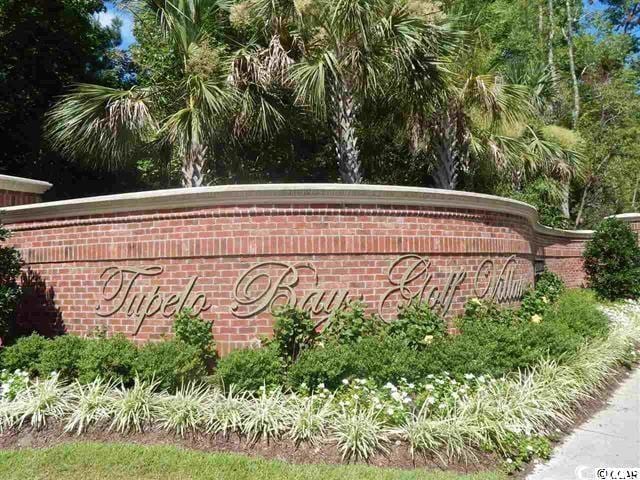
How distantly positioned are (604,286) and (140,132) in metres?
10.8

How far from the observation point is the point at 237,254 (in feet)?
19.3

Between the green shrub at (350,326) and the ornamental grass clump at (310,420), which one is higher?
the green shrub at (350,326)

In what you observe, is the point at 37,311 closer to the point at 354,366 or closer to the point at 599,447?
the point at 354,366

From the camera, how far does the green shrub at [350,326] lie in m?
5.87

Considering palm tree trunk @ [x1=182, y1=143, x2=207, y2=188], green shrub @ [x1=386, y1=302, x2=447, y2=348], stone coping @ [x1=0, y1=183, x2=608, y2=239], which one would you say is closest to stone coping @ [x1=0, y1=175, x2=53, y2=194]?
stone coping @ [x1=0, y1=183, x2=608, y2=239]

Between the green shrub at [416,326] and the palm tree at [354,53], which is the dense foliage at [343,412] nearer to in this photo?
the green shrub at [416,326]

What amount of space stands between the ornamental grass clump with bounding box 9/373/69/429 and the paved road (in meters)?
4.07

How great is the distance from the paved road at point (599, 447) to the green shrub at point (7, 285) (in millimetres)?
5649

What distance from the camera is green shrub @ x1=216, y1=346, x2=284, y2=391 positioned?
4.93 metres

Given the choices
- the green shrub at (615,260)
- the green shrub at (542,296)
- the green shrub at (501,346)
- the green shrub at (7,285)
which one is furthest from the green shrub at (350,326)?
the green shrub at (615,260)

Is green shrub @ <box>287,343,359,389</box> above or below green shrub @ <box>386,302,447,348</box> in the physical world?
below

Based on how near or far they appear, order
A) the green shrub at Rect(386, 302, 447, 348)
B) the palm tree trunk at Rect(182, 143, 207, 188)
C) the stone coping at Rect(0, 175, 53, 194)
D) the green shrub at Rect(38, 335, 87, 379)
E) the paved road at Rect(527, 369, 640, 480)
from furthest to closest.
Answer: the palm tree trunk at Rect(182, 143, 207, 188), the stone coping at Rect(0, 175, 53, 194), the green shrub at Rect(386, 302, 447, 348), the green shrub at Rect(38, 335, 87, 379), the paved road at Rect(527, 369, 640, 480)

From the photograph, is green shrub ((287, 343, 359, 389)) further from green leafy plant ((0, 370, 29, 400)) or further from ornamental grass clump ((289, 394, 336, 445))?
green leafy plant ((0, 370, 29, 400))

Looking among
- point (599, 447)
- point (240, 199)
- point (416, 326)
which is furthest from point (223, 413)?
point (599, 447)
